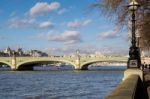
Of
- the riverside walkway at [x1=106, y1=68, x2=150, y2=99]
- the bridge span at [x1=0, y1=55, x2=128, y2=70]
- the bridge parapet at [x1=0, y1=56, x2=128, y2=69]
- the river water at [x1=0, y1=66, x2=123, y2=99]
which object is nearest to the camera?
the riverside walkway at [x1=106, y1=68, x2=150, y2=99]

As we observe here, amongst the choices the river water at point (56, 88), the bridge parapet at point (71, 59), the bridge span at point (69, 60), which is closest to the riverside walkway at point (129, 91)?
the river water at point (56, 88)

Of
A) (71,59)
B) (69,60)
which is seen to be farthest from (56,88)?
(71,59)

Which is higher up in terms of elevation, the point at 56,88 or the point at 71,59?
the point at 71,59

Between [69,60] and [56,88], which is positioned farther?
[69,60]

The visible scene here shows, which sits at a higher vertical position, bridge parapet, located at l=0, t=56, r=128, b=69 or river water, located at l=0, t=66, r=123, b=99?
bridge parapet, located at l=0, t=56, r=128, b=69

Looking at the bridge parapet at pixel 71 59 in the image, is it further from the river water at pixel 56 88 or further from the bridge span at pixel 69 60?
the river water at pixel 56 88

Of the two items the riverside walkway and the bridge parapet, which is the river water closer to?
the riverside walkway

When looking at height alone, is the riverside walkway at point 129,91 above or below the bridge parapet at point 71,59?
below

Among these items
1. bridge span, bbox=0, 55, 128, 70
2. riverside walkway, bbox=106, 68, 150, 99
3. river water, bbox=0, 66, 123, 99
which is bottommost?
river water, bbox=0, 66, 123, 99

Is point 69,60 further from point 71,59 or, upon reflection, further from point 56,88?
point 56,88

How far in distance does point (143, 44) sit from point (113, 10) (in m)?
6.91

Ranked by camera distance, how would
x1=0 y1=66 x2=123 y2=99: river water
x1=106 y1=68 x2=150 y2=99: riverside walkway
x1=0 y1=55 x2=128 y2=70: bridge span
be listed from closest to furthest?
1. x1=106 y1=68 x2=150 y2=99: riverside walkway
2. x1=0 y1=66 x2=123 y2=99: river water
3. x1=0 y1=55 x2=128 y2=70: bridge span

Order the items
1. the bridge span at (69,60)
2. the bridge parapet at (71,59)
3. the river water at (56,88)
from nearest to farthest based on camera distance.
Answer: the river water at (56,88) < the bridge span at (69,60) < the bridge parapet at (71,59)

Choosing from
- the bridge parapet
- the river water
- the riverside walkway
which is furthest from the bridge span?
the riverside walkway
